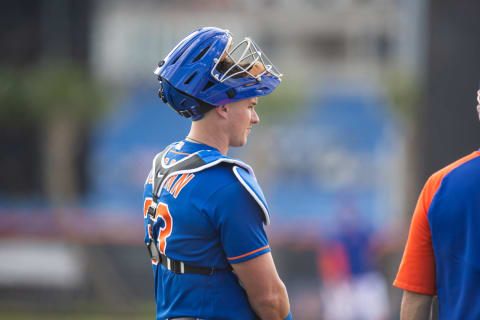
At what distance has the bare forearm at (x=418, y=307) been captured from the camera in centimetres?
254

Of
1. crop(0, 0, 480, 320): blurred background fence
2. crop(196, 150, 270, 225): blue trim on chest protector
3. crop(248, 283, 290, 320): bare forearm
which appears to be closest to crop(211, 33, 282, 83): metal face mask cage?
crop(196, 150, 270, 225): blue trim on chest protector

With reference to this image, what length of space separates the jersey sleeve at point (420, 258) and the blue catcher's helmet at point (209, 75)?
735mm

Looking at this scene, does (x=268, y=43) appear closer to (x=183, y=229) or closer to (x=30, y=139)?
(x=30, y=139)

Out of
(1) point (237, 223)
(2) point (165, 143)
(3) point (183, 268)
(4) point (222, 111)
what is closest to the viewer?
(1) point (237, 223)

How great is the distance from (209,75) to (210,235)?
23.6 inches

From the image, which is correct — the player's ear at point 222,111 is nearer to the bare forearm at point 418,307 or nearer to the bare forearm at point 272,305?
the bare forearm at point 272,305

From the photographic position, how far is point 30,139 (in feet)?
80.9

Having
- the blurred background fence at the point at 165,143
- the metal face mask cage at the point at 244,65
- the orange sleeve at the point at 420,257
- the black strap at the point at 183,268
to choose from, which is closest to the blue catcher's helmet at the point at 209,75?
A: the metal face mask cage at the point at 244,65

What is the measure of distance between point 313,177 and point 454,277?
25685 mm

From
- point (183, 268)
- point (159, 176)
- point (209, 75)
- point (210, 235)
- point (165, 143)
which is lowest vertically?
point (165, 143)

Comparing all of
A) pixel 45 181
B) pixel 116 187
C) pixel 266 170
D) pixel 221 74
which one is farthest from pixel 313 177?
pixel 221 74

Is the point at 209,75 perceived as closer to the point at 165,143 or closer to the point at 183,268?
the point at 183,268

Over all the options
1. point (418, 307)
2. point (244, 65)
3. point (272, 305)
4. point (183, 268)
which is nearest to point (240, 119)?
point (244, 65)

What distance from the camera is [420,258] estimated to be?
8.29ft
